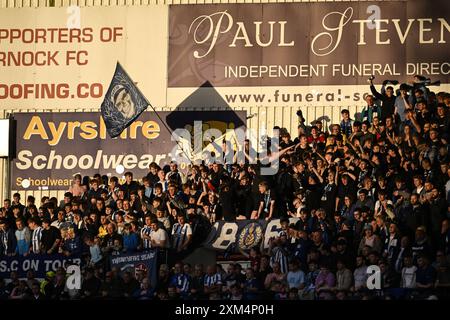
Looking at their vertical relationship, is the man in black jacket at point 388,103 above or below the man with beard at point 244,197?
above

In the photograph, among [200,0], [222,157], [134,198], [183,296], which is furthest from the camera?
[200,0]

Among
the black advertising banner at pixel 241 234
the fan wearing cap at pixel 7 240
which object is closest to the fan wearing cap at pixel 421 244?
the black advertising banner at pixel 241 234

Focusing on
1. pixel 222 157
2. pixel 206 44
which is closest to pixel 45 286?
pixel 222 157

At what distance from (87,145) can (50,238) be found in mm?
5462

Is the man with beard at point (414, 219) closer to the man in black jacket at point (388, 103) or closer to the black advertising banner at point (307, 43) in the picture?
the man in black jacket at point (388, 103)

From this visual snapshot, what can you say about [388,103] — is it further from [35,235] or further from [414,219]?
[35,235]

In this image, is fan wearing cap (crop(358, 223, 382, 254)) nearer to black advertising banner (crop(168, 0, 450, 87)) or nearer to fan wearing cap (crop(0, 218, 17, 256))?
black advertising banner (crop(168, 0, 450, 87))

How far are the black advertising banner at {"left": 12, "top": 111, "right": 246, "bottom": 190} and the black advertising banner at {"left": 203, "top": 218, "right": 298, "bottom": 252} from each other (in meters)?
5.59

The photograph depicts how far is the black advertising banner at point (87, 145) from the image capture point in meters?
33.6

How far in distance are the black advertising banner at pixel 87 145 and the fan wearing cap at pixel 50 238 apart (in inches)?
176

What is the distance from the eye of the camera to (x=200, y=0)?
34219 mm

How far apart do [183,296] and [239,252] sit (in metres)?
2.14

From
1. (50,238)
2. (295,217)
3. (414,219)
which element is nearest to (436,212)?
(414,219)
